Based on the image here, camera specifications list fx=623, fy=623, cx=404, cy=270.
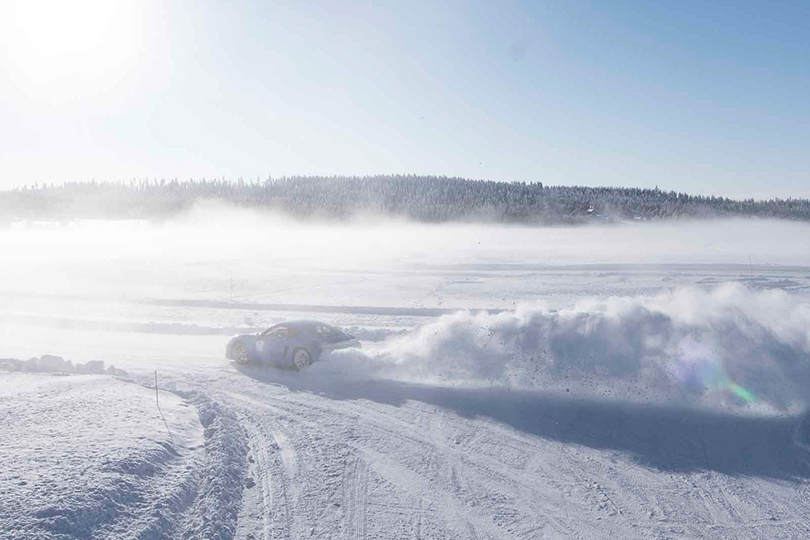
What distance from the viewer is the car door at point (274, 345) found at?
14531 millimetres

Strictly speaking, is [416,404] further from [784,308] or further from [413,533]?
[784,308]

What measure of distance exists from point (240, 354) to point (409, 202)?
10211cm

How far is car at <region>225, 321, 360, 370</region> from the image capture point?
47.1 ft

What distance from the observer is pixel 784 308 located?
13062 millimetres

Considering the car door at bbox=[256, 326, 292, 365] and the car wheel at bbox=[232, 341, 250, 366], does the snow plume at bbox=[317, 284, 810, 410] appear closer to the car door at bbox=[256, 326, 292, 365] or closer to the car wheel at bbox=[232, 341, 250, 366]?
the car door at bbox=[256, 326, 292, 365]

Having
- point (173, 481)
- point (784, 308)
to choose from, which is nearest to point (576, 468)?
point (173, 481)

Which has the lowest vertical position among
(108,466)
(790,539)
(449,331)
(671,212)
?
(790,539)

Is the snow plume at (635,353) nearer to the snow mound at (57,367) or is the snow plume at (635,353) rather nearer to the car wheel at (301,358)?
the car wheel at (301,358)

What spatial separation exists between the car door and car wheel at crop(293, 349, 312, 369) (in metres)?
0.27

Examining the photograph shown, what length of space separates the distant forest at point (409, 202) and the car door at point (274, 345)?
91.4 meters

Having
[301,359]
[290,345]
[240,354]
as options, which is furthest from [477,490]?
[240,354]

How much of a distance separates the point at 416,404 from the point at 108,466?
5.45 m

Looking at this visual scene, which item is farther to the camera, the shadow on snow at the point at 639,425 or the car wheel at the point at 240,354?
the car wheel at the point at 240,354

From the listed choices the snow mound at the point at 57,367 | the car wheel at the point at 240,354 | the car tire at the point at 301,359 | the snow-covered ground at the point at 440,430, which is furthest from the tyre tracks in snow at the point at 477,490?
the snow mound at the point at 57,367
